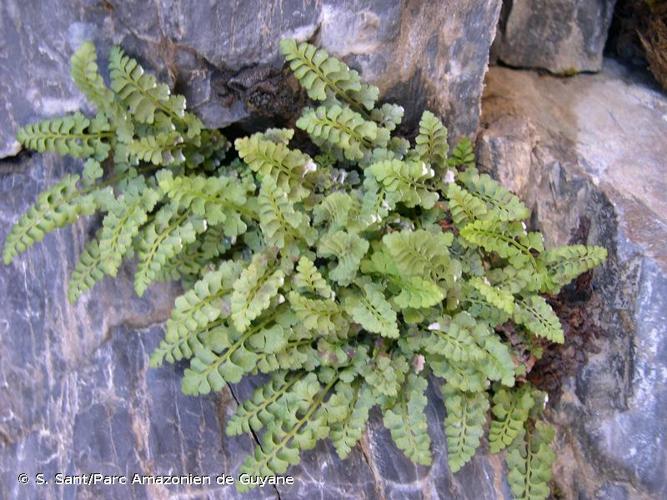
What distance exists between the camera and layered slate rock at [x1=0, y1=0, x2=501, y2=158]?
369 cm

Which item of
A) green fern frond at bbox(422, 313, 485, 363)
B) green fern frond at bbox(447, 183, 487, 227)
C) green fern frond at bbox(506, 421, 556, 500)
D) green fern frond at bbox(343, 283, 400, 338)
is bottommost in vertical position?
green fern frond at bbox(506, 421, 556, 500)

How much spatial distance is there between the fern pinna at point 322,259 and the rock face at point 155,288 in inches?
7.0

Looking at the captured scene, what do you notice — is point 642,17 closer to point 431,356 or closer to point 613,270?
point 613,270

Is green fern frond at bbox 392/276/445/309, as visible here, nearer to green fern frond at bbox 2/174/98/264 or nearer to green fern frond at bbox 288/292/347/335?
green fern frond at bbox 288/292/347/335

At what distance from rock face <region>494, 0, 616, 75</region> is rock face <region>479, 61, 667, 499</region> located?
0.26 m

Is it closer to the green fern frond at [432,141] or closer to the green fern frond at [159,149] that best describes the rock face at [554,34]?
the green fern frond at [432,141]

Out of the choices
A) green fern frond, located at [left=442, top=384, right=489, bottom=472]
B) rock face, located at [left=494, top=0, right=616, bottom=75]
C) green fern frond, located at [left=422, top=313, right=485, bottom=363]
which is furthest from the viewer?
rock face, located at [left=494, top=0, right=616, bottom=75]

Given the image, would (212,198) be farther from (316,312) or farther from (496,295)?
(496,295)

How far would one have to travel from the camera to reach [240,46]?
147 inches

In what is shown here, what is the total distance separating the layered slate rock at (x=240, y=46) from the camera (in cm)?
369

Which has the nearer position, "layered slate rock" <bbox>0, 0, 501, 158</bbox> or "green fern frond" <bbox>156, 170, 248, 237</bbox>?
"green fern frond" <bbox>156, 170, 248, 237</bbox>

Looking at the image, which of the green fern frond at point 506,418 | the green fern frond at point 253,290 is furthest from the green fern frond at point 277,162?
the green fern frond at point 506,418

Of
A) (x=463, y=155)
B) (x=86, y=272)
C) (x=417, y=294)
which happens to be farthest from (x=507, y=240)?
(x=86, y=272)

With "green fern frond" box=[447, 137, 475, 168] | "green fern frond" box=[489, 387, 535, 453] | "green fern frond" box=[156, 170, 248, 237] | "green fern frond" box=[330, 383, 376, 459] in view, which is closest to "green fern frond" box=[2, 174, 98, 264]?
"green fern frond" box=[156, 170, 248, 237]
